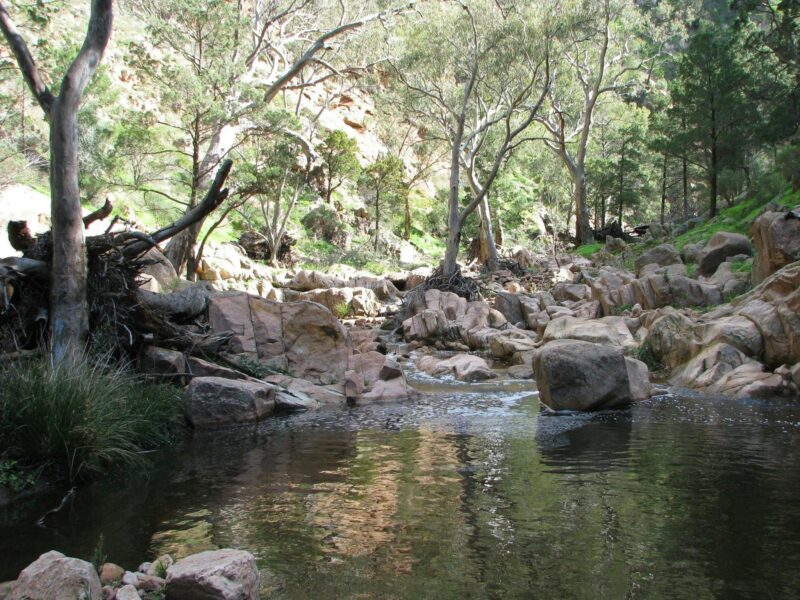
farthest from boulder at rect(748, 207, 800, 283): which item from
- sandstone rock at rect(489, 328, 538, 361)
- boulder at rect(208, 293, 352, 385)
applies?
boulder at rect(208, 293, 352, 385)

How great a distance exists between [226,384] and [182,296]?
2.72 meters

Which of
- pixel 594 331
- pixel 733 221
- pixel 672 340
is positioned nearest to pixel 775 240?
pixel 672 340

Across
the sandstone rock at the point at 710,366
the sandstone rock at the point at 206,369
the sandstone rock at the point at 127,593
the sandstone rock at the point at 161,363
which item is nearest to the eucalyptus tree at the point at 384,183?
the sandstone rock at the point at 710,366

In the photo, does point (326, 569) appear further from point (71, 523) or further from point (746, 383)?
point (746, 383)

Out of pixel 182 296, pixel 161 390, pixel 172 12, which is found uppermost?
pixel 172 12

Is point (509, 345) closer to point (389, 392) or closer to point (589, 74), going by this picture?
point (389, 392)

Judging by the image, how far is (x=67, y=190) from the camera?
8930 mm

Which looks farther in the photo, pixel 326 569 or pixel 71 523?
pixel 71 523

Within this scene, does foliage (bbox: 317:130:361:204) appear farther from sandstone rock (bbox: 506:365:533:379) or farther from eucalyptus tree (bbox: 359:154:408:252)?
sandstone rock (bbox: 506:365:533:379)

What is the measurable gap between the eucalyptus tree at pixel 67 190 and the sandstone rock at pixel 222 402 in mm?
1662

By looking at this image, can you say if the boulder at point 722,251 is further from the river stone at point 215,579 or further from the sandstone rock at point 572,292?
the river stone at point 215,579

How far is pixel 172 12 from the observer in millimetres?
21062

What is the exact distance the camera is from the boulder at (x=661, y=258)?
74.7ft

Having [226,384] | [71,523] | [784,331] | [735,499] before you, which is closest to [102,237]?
[226,384]
